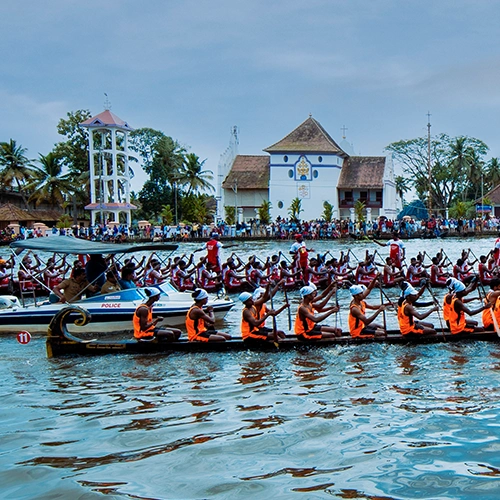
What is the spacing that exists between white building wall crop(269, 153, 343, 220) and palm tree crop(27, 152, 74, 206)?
21344mm

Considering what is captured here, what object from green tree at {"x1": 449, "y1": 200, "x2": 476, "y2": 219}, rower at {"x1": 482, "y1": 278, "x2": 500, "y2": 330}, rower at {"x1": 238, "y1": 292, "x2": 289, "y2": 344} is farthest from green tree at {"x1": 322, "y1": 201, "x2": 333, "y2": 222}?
rower at {"x1": 238, "y1": 292, "x2": 289, "y2": 344}

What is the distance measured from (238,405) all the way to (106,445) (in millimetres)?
2190

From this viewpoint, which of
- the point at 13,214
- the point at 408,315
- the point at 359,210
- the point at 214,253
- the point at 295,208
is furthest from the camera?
the point at 295,208

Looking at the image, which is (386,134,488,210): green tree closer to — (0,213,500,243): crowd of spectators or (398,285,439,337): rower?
(0,213,500,243): crowd of spectators

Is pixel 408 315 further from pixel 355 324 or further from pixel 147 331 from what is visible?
pixel 147 331

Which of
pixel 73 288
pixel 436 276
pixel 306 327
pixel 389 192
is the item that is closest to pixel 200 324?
pixel 306 327

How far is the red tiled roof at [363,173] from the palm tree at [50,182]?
28605 mm

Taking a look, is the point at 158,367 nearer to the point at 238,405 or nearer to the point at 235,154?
the point at 238,405

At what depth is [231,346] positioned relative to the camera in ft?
40.1

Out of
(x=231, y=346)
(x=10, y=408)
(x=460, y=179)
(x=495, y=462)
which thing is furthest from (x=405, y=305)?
(x=460, y=179)

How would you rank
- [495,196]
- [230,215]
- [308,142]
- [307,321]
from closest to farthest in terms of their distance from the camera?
[307,321] < [230,215] < [495,196] < [308,142]

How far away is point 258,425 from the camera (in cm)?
855

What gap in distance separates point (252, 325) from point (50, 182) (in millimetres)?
54687

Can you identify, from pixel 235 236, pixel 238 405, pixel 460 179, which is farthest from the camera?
pixel 460 179
